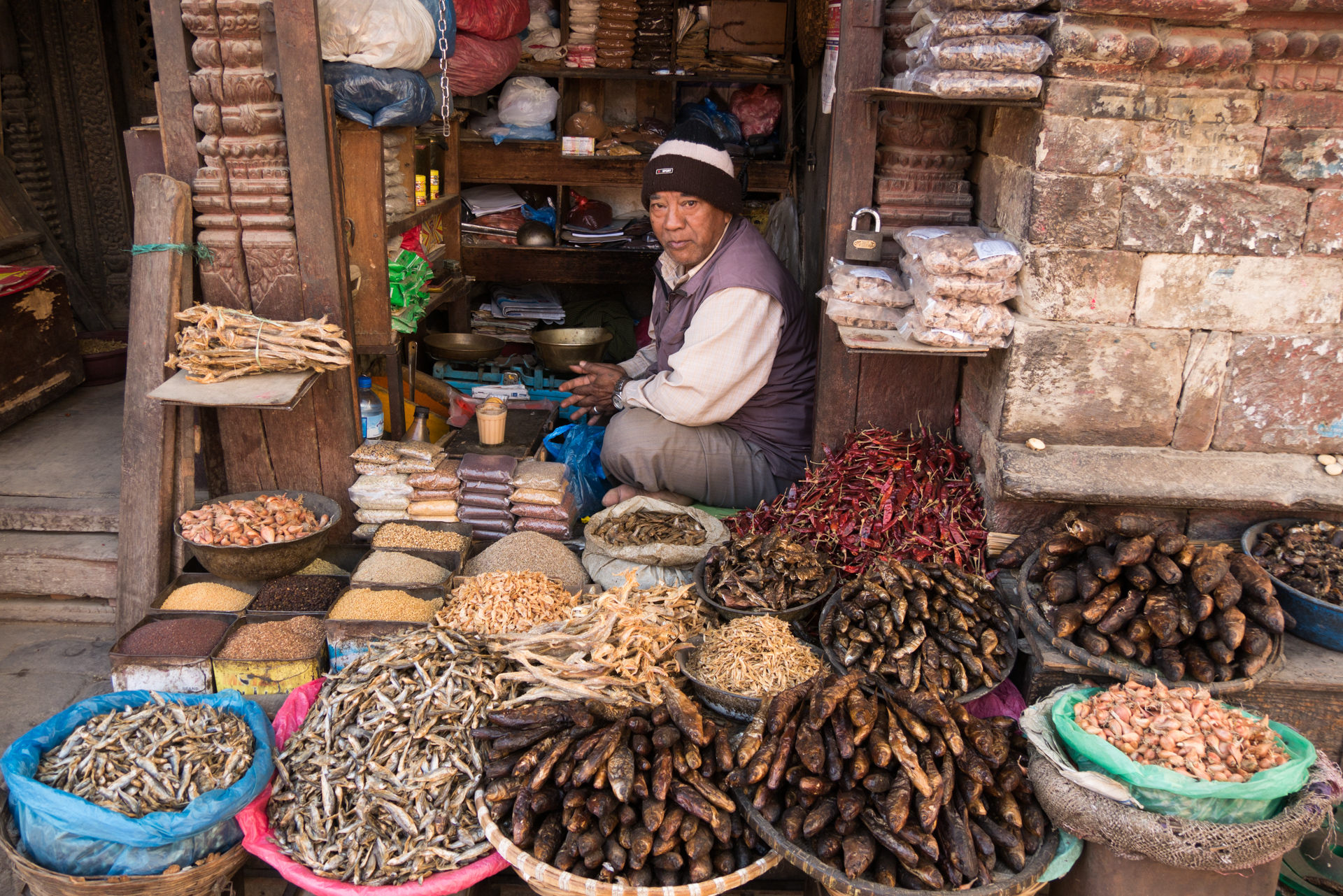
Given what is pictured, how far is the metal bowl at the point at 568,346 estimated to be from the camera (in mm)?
5863

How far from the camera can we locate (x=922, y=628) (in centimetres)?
294

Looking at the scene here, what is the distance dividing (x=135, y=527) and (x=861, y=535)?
2.92 m

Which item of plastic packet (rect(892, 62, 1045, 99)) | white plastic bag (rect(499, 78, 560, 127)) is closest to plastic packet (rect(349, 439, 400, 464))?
plastic packet (rect(892, 62, 1045, 99))

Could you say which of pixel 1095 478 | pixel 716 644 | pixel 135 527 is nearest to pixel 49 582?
pixel 135 527

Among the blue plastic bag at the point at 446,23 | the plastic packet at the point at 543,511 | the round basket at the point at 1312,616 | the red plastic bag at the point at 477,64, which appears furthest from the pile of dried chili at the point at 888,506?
the red plastic bag at the point at 477,64

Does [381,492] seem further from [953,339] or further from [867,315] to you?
[953,339]

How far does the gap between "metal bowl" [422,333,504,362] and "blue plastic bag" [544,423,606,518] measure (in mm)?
1211

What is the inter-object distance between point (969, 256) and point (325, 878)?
8.92 feet

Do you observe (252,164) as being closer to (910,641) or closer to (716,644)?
(716,644)

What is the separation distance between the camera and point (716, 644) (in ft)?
10.0

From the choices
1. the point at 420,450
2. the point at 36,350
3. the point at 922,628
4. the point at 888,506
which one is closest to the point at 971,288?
the point at 888,506

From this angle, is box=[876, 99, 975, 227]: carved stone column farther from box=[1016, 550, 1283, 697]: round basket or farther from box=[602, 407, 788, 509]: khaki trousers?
box=[1016, 550, 1283, 697]: round basket

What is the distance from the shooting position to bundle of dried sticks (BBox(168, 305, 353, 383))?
362 cm

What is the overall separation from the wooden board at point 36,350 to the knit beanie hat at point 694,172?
361cm
